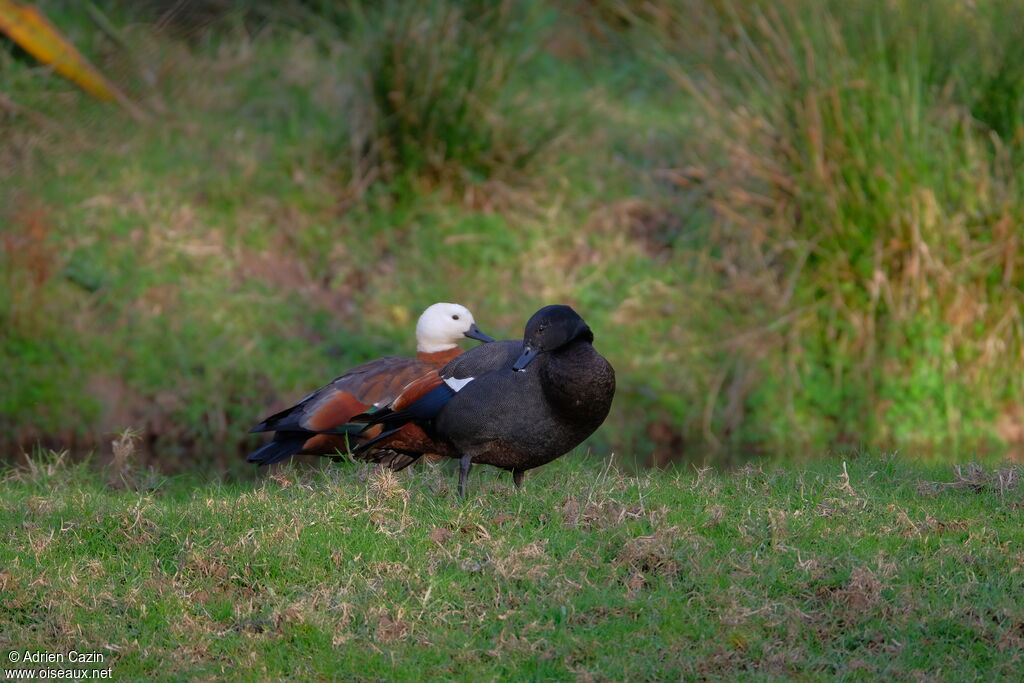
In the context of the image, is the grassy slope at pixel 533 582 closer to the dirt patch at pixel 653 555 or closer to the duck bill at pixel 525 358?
the dirt patch at pixel 653 555

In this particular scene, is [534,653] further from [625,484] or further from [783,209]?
[783,209]

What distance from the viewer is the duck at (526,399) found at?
510 cm

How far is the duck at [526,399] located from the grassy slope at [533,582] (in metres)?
0.21

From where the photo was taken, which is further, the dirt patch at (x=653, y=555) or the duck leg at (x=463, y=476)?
the duck leg at (x=463, y=476)

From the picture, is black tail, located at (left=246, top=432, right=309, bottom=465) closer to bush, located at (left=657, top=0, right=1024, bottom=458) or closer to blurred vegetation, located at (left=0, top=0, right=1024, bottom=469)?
blurred vegetation, located at (left=0, top=0, right=1024, bottom=469)

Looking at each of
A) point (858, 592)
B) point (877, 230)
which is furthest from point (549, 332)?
point (877, 230)

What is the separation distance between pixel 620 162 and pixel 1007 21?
11.8 ft

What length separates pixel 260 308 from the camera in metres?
10.1

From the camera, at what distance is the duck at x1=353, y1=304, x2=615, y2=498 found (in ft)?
16.7

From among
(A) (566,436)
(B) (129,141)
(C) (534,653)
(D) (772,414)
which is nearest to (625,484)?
(A) (566,436)

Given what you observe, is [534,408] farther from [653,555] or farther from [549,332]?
[653,555]

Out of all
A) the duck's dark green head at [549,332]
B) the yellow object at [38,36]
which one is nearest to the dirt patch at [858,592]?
the duck's dark green head at [549,332]

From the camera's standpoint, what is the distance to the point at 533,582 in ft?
14.1

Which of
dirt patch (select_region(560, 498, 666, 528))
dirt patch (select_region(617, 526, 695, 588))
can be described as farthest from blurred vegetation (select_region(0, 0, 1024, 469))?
dirt patch (select_region(617, 526, 695, 588))
